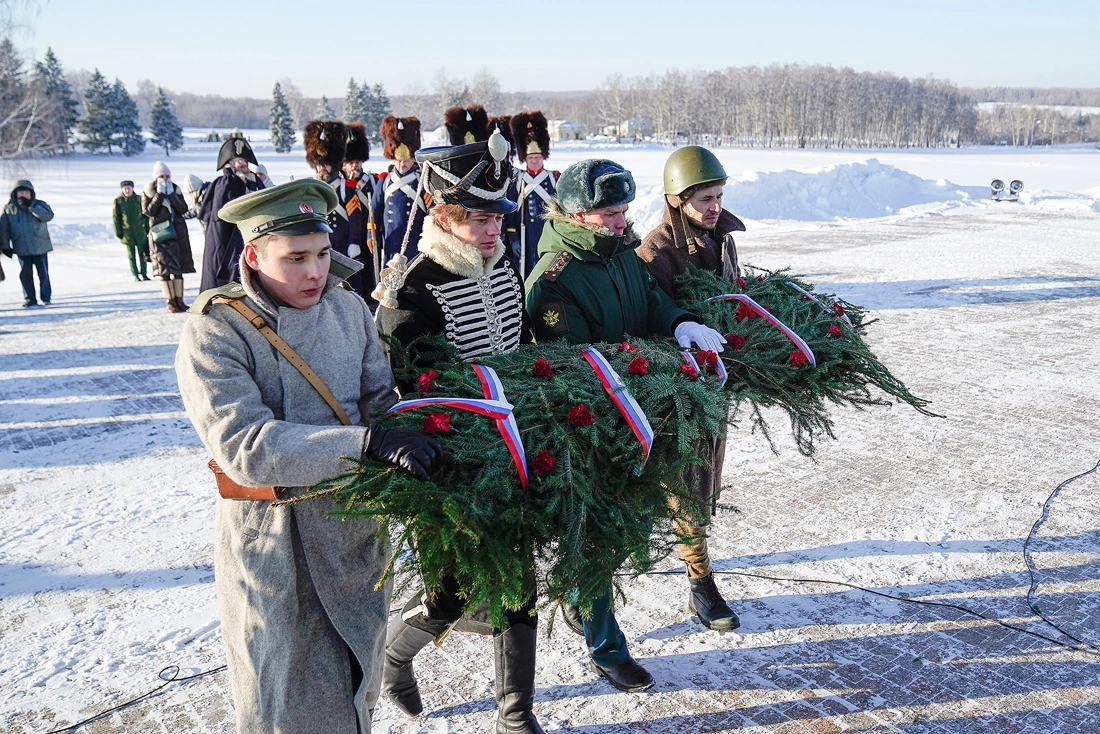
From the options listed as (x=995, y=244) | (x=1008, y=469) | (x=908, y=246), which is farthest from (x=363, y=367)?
(x=995, y=244)

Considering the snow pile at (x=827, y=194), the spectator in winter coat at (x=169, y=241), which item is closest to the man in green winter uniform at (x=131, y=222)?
the spectator in winter coat at (x=169, y=241)

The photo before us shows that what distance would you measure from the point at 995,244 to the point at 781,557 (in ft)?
44.1

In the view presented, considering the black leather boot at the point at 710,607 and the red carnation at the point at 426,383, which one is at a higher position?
the red carnation at the point at 426,383

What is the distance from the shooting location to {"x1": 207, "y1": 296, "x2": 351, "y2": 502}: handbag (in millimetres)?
2250

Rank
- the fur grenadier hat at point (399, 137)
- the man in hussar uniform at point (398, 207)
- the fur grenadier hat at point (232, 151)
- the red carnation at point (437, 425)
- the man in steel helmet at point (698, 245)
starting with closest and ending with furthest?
Result: 1. the red carnation at point (437, 425)
2. the man in steel helmet at point (698, 245)
3. the man in hussar uniform at point (398, 207)
4. the fur grenadier hat at point (232, 151)
5. the fur grenadier hat at point (399, 137)

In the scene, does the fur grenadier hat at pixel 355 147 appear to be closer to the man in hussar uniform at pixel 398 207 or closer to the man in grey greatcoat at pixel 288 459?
the man in hussar uniform at pixel 398 207

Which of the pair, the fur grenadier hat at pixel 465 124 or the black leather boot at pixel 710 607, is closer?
the black leather boot at pixel 710 607

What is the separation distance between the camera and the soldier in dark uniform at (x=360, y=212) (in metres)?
7.41

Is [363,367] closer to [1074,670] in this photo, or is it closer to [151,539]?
[151,539]

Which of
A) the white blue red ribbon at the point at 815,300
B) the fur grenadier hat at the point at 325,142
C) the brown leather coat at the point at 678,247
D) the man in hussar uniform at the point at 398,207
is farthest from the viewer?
the fur grenadier hat at the point at 325,142

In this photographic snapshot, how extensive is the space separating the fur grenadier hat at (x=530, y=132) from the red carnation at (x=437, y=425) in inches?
268

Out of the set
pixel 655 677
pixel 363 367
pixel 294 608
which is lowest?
pixel 655 677

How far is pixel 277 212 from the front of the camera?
7.29ft

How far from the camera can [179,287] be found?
437 inches
